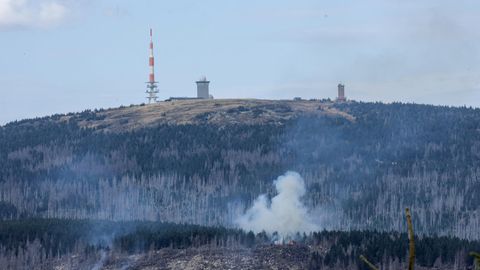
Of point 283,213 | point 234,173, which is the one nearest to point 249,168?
point 234,173

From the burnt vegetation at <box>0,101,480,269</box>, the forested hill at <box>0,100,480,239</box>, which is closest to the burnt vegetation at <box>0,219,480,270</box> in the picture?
the burnt vegetation at <box>0,101,480,269</box>

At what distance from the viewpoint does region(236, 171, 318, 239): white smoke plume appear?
11625 centimetres

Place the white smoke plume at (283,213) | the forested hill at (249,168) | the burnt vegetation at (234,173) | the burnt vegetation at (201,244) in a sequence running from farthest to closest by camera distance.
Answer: the forested hill at (249,168) → the burnt vegetation at (234,173) → the white smoke plume at (283,213) → the burnt vegetation at (201,244)

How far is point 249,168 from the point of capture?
170m

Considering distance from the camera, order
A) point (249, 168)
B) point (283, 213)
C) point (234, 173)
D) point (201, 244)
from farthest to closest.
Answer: point (249, 168) → point (234, 173) → point (283, 213) → point (201, 244)

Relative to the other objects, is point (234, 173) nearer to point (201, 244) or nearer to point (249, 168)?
point (249, 168)

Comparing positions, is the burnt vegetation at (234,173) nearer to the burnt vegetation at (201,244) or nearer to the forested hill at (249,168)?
the forested hill at (249,168)

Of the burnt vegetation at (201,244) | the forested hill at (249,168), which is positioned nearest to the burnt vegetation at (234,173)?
the forested hill at (249,168)

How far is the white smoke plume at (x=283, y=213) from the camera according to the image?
116m

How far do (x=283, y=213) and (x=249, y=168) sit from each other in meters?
51.4

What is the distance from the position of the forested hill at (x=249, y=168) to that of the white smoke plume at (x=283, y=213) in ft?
11.1

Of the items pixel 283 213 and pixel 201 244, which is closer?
pixel 201 244

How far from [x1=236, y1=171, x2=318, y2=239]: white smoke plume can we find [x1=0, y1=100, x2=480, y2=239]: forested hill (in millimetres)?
3372

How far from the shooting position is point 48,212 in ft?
490
